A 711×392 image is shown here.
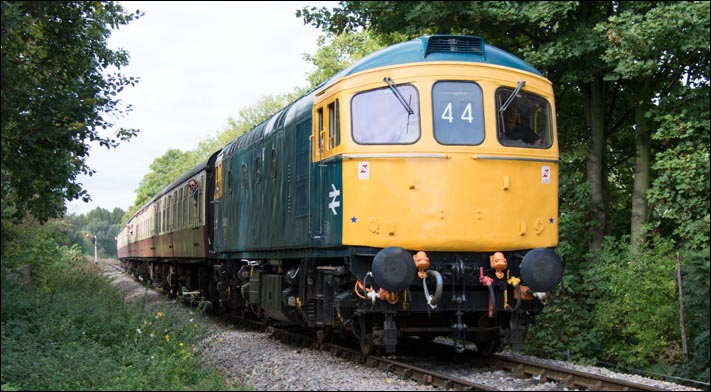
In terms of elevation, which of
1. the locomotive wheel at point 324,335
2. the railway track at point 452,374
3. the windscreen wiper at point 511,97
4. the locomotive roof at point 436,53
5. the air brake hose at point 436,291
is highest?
the locomotive roof at point 436,53

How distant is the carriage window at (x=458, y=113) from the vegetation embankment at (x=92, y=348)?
3.56 m

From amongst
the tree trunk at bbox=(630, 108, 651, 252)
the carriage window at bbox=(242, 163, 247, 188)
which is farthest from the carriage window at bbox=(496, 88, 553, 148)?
the carriage window at bbox=(242, 163, 247, 188)

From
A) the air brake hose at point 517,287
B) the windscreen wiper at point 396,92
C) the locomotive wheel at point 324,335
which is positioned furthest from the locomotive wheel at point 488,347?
the windscreen wiper at point 396,92

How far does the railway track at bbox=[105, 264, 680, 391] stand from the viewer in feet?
26.2

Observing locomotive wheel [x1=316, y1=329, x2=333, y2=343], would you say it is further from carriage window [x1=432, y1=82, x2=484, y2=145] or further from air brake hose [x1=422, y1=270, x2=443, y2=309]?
carriage window [x1=432, y1=82, x2=484, y2=145]

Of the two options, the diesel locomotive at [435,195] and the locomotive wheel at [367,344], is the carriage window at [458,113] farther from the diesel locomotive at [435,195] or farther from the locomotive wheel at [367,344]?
the locomotive wheel at [367,344]

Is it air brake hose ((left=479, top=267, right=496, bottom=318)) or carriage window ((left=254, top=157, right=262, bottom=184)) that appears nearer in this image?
air brake hose ((left=479, top=267, right=496, bottom=318))

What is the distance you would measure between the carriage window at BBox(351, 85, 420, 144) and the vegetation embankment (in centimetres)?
310

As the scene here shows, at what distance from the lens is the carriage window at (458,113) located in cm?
883

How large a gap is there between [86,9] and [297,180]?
4286mm

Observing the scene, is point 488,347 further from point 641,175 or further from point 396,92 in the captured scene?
point 641,175

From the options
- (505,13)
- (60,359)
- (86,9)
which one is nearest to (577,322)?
(505,13)

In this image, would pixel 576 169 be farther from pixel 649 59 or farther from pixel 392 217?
pixel 392 217

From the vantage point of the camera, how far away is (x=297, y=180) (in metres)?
10.9
